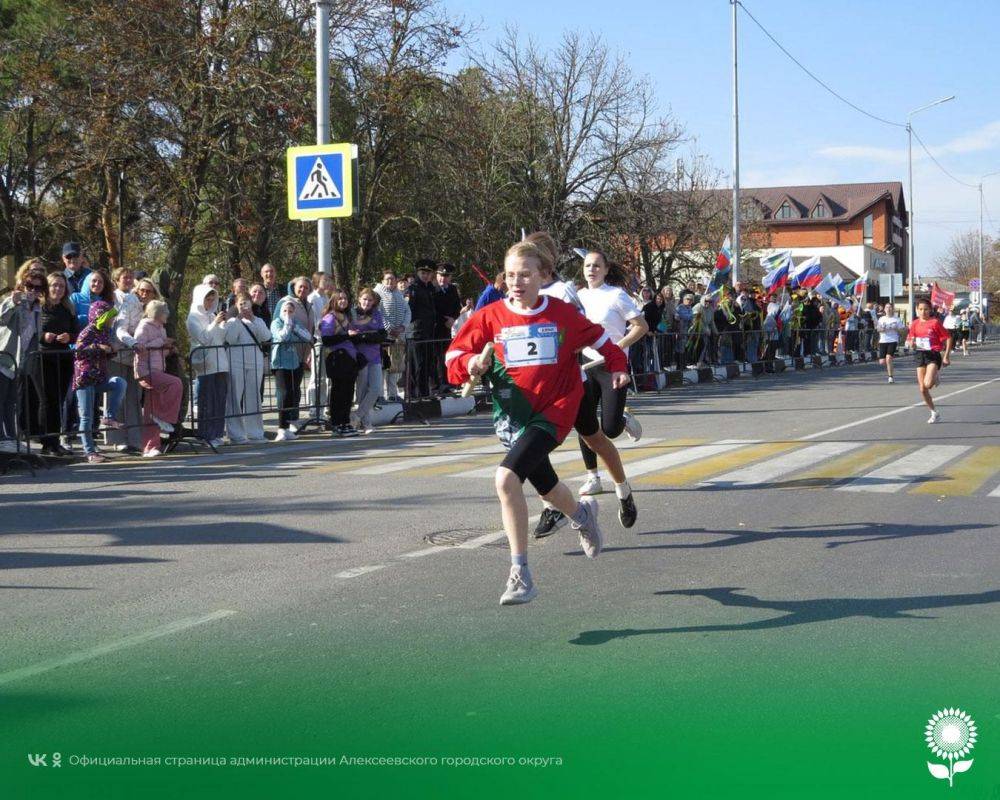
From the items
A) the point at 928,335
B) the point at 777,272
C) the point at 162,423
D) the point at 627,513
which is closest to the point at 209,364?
the point at 162,423

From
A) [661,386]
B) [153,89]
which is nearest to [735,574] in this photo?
[661,386]

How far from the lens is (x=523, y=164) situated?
127 ft

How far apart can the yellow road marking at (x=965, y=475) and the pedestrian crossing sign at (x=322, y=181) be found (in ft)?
29.4

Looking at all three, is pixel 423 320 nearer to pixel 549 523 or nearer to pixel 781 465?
pixel 781 465

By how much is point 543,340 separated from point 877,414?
13685 mm

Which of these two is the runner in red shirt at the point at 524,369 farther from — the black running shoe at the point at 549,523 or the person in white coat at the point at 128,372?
the person in white coat at the point at 128,372

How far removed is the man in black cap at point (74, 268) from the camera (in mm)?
14625

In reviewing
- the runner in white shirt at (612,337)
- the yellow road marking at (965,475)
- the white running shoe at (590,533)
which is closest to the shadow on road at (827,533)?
the runner in white shirt at (612,337)

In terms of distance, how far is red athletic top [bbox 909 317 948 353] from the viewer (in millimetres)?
18234

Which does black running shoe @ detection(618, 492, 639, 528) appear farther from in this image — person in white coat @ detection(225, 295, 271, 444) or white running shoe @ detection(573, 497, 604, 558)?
person in white coat @ detection(225, 295, 271, 444)

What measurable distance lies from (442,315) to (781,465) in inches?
335

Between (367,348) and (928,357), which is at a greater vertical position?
(367,348)

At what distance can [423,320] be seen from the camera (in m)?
19.2

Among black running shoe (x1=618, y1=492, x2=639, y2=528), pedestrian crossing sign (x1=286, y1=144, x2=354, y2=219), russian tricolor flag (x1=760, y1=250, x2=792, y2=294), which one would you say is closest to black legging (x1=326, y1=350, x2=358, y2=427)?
pedestrian crossing sign (x1=286, y1=144, x2=354, y2=219)
